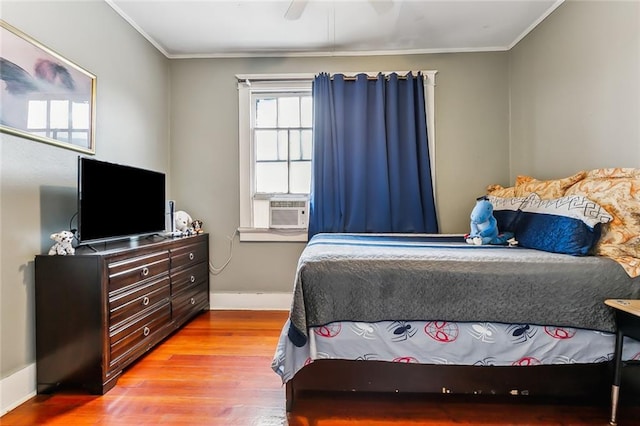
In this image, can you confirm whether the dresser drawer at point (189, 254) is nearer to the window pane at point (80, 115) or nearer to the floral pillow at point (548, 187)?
the window pane at point (80, 115)

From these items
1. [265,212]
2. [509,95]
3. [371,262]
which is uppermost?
[509,95]

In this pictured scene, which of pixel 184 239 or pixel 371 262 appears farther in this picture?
pixel 184 239

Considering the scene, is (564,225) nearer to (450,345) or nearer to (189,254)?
(450,345)

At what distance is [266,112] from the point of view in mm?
3434

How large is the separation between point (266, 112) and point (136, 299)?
2.18m

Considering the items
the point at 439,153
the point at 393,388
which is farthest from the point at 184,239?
the point at 439,153

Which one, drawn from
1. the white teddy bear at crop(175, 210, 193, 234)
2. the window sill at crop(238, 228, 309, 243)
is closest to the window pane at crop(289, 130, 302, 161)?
the window sill at crop(238, 228, 309, 243)

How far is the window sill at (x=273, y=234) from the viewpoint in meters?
3.35

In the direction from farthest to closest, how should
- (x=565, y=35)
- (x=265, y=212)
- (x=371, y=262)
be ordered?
(x=265, y=212) → (x=565, y=35) → (x=371, y=262)

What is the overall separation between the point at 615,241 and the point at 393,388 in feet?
4.58

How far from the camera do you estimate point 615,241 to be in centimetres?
171

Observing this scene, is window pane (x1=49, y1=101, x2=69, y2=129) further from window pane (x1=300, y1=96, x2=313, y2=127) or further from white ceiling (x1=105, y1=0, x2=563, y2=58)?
window pane (x1=300, y1=96, x2=313, y2=127)

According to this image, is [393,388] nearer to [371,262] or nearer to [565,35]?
[371,262]

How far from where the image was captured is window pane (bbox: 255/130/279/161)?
343 centimetres
